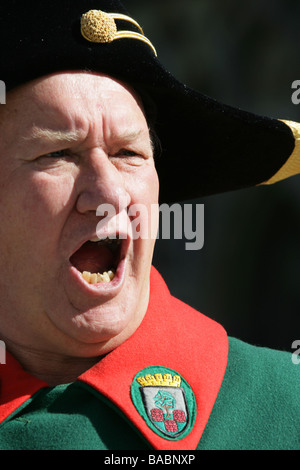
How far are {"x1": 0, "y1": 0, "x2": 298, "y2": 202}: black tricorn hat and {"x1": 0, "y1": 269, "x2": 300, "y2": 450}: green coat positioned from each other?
2.21 ft

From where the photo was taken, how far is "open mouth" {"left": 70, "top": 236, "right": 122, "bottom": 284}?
2576mm

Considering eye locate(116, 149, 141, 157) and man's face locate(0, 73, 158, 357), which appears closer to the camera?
man's face locate(0, 73, 158, 357)

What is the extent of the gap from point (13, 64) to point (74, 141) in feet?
0.94

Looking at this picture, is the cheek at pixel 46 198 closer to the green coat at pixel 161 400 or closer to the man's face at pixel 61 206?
the man's face at pixel 61 206

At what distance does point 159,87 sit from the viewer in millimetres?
2668

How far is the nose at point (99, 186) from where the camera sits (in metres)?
2.42

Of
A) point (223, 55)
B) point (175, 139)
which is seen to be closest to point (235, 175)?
point (175, 139)
